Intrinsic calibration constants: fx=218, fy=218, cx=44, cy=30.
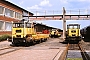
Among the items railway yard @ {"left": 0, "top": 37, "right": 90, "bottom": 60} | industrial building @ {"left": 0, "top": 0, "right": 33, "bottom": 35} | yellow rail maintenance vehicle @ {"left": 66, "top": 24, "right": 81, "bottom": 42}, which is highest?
industrial building @ {"left": 0, "top": 0, "right": 33, "bottom": 35}

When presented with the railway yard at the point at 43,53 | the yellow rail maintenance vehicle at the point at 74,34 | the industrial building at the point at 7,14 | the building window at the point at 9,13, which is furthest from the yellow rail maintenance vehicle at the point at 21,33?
the building window at the point at 9,13

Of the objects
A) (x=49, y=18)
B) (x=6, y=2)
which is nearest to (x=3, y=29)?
(x=6, y=2)

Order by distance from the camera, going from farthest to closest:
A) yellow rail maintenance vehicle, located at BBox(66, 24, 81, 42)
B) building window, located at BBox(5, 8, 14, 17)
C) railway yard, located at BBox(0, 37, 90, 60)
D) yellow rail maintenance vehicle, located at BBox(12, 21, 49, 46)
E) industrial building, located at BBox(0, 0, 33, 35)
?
1. building window, located at BBox(5, 8, 14, 17)
2. industrial building, located at BBox(0, 0, 33, 35)
3. yellow rail maintenance vehicle, located at BBox(66, 24, 81, 42)
4. yellow rail maintenance vehicle, located at BBox(12, 21, 49, 46)
5. railway yard, located at BBox(0, 37, 90, 60)

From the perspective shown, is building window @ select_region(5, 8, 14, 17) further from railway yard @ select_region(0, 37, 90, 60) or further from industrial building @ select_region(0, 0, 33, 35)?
railway yard @ select_region(0, 37, 90, 60)

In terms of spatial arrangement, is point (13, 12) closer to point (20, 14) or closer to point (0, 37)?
point (20, 14)

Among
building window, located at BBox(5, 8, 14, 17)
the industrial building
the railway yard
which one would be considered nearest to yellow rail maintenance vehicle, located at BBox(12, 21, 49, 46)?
the railway yard

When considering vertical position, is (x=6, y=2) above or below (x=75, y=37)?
above

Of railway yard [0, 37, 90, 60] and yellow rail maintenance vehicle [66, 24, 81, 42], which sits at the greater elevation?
yellow rail maintenance vehicle [66, 24, 81, 42]

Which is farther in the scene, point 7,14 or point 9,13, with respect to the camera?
point 9,13

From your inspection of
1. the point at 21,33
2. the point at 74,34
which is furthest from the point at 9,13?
the point at 21,33

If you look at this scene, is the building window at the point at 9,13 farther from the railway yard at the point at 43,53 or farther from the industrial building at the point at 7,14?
the railway yard at the point at 43,53

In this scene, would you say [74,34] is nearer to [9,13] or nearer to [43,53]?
[43,53]

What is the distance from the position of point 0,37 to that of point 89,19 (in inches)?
1234

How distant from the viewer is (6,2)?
41.9 metres
